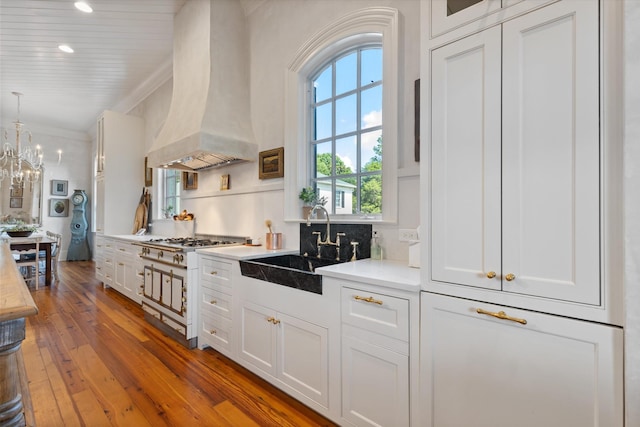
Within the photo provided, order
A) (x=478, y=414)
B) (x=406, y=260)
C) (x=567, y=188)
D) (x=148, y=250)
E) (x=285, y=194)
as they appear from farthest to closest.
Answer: (x=148, y=250), (x=285, y=194), (x=406, y=260), (x=478, y=414), (x=567, y=188)

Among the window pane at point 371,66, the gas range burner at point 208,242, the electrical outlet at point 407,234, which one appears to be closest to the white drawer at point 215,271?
the gas range burner at point 208,242

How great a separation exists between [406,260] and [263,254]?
113cm

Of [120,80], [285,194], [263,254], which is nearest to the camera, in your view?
[263,254]

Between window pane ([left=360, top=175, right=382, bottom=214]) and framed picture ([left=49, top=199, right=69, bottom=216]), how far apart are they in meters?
8.80

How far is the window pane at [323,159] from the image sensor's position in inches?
110

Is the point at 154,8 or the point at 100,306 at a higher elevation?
the point at 154,8

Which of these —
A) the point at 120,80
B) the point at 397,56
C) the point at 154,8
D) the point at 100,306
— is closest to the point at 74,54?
the point at 120,80

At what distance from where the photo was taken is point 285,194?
9.46 feet

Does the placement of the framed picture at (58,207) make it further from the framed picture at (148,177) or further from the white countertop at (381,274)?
the white countertop at (381,274)

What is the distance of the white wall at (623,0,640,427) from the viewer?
0.87 metres

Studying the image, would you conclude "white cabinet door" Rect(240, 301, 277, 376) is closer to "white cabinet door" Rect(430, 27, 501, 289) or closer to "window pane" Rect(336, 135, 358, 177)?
"white cabinet door" Rect(430, 27, 501, 289)

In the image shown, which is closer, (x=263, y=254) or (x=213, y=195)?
(x=263, y=254)

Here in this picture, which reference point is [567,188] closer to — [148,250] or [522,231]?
[522,231]

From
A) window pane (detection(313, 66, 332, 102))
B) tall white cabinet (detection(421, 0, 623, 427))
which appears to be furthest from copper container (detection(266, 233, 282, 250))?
tall white cabinet (detection(421, 0, 623, 427))
